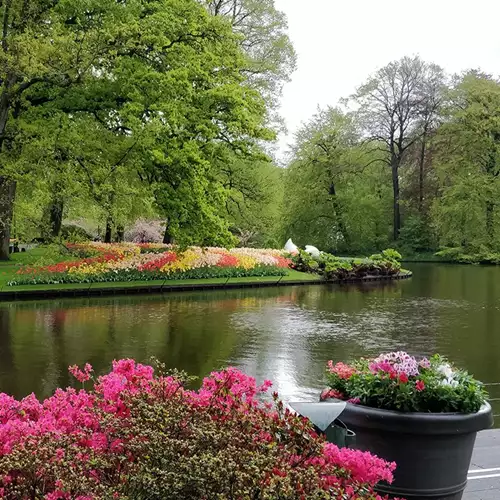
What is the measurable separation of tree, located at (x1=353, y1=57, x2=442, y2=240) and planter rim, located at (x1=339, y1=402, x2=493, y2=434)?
46672mm

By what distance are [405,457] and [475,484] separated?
50.0 inches

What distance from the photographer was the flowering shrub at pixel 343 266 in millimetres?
28344

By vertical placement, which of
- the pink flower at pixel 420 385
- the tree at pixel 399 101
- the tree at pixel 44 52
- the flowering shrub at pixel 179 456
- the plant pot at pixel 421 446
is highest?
Result: the tree at pixel 399 101

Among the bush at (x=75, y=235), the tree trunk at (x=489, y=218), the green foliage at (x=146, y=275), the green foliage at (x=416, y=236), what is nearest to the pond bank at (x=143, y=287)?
the green foliage at (x=146, y=275)

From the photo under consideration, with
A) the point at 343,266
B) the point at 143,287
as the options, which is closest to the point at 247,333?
the point at 143,287

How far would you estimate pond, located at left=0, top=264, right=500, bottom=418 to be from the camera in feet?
32.8

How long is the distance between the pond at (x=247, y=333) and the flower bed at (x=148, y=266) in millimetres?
2062

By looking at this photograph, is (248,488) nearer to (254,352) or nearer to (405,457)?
(405,457)

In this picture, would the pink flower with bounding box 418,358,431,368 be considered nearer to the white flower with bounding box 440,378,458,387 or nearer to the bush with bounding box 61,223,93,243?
the white flower with bounding box 440,378,458,387

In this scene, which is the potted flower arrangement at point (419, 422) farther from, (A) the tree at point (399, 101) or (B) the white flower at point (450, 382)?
(A) the tree at point (399, 101)

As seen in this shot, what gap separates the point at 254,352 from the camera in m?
11.4

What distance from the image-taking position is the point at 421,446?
3441 millimetres

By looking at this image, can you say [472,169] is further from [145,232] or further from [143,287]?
[143,287]

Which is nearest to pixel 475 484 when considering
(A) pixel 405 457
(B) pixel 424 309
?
(A) pixel 405 457
